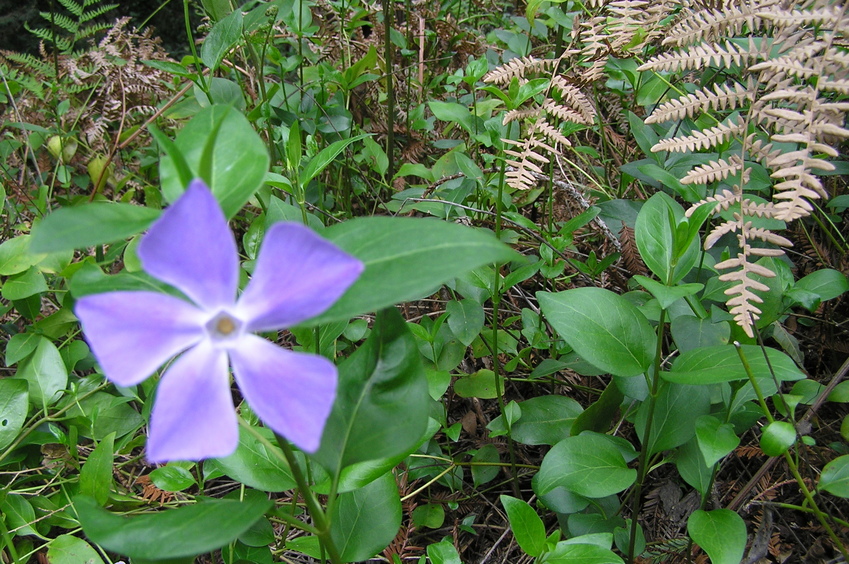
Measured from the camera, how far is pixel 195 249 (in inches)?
21.7

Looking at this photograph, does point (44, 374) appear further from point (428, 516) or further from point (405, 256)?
point (405, 256)

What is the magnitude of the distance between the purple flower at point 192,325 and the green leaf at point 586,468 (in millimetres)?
791

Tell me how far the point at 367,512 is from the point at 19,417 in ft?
3.23

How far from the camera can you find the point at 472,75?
176 centimetres

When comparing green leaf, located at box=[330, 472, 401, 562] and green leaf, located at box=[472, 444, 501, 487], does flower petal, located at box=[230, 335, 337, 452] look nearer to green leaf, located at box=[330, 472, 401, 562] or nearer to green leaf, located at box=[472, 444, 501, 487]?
green leaf, located at box=[330, 472, 401, 562]

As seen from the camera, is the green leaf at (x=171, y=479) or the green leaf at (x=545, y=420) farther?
the green leaf at (x=545, y=420)

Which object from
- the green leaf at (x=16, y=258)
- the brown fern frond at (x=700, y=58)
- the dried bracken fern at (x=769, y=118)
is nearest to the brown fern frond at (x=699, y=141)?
the dried bracken fern at (x=769, y=118)

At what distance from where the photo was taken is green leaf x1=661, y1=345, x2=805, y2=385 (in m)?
1.02

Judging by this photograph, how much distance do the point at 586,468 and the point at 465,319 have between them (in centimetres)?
45

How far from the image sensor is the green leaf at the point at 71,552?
Result: 1.24 meters

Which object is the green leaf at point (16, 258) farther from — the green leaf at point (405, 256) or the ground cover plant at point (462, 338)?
the green leaf at point (405, 256)

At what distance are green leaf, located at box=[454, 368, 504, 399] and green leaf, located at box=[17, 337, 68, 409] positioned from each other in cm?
110

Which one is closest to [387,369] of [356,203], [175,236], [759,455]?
[175,236]

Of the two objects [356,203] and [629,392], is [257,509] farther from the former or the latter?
[356,203]
